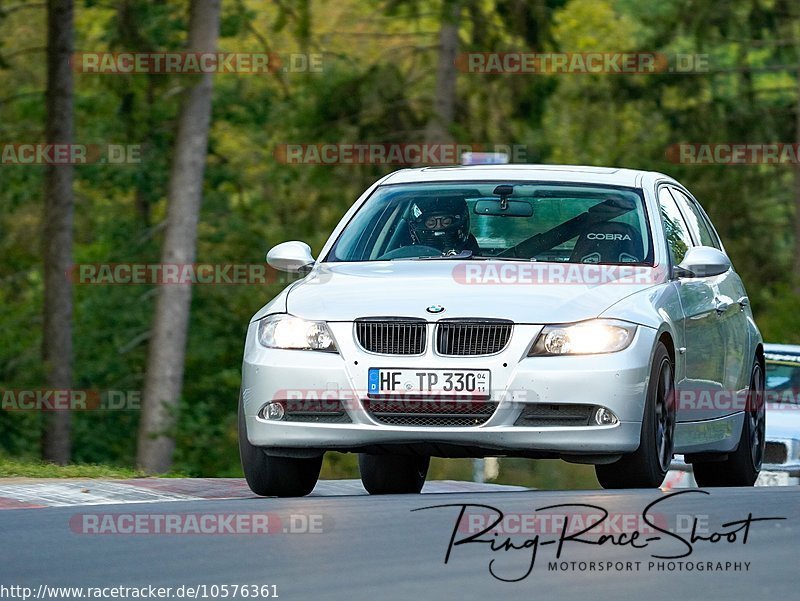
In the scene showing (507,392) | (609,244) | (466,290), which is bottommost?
(507,392)

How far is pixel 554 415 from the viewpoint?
9383 millimetres

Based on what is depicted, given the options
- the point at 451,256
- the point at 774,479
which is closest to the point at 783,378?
the point at 774,479

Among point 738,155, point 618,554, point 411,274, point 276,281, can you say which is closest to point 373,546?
point 618,554

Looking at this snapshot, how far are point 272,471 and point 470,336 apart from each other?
1.46 metres

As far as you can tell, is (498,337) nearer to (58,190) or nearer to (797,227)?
(58,190)

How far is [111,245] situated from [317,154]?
460 centimetres

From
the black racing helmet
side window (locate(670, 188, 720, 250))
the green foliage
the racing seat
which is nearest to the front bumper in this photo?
the racing seat

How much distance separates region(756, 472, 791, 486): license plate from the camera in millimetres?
14485

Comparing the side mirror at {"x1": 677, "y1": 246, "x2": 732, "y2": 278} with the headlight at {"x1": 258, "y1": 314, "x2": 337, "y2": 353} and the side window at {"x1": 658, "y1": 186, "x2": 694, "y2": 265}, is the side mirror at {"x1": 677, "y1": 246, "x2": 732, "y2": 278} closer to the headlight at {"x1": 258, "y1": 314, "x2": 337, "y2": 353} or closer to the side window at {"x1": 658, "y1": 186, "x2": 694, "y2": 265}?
the side window at {"x1": 658, "y1": 186, "x2": 694, "y2": 265}

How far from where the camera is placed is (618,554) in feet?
24.0

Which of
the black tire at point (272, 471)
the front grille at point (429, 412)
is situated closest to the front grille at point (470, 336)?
the front grille at point (429, 412)

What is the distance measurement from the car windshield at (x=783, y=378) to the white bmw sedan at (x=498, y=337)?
431 cm

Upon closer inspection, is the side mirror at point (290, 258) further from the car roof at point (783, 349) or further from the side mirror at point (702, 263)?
the car roof at point (783, 349)

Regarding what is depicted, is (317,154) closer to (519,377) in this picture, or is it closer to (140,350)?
(140,350)
